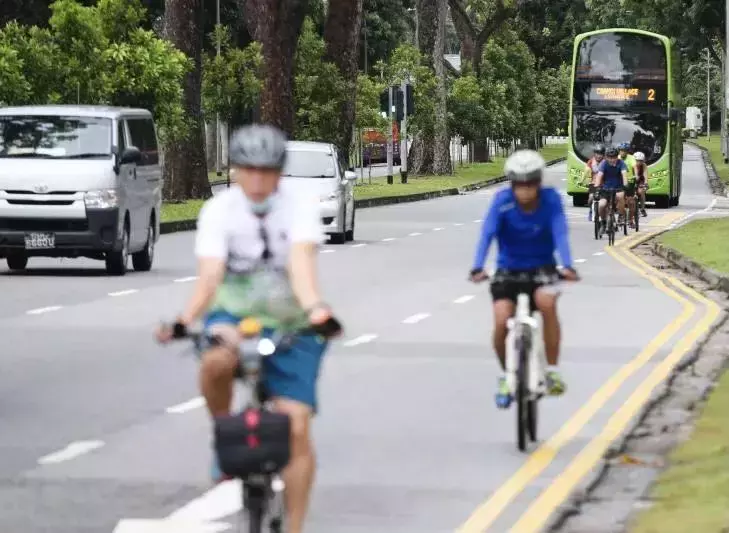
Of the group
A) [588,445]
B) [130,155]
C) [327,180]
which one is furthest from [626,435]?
[327,180]

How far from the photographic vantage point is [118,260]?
80.3 ft

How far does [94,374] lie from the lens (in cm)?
1398

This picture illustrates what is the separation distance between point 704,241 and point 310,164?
6.76 metres

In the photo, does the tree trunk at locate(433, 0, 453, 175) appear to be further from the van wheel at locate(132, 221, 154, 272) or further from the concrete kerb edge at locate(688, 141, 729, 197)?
the van wheel at locate(132, 221, 154, 272)

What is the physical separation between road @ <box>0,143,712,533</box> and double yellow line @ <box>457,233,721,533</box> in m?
0.04

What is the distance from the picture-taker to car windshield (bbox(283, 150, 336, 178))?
110 feet

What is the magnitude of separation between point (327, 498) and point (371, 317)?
983 centimetres

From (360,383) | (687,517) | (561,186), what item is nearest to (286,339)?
(687,517)

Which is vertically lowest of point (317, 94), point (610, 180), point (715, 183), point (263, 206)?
point (715, 183)

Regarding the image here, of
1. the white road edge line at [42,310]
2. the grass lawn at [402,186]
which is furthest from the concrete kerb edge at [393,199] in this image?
the white road edge line at [42,310]

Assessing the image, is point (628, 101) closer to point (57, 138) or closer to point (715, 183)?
point (715, 183)

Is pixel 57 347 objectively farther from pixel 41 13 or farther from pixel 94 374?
pixel 41 13

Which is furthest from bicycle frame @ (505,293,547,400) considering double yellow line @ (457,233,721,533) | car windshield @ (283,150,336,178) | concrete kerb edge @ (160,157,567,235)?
concrete kerb edge @ (160,157,567,235)

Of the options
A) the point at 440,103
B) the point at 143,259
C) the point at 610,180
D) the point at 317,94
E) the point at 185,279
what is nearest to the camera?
the point at 185,279
